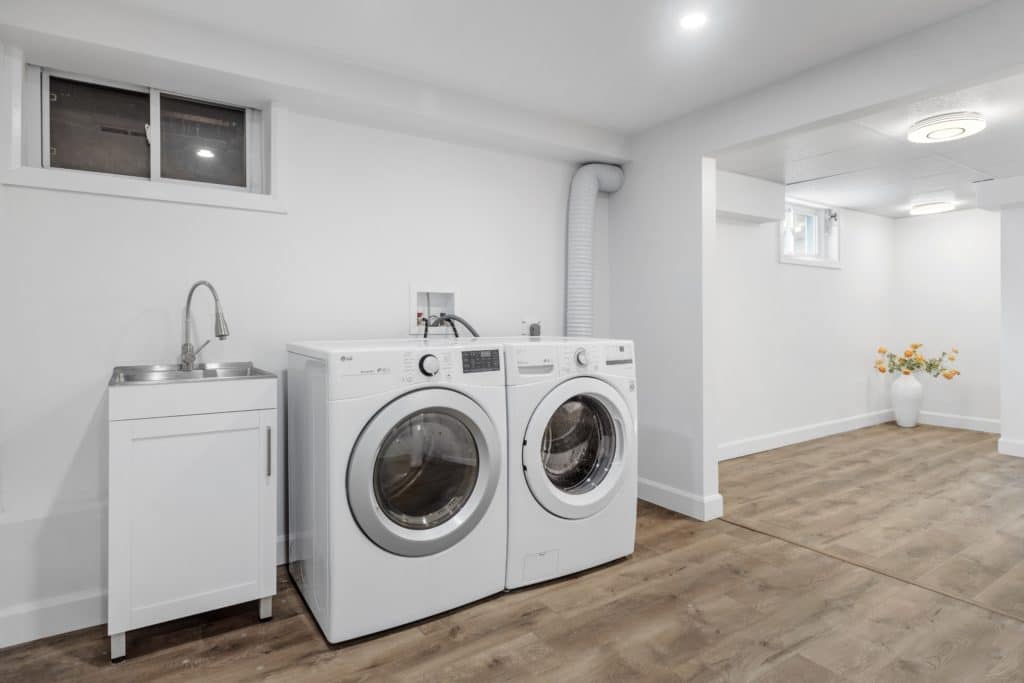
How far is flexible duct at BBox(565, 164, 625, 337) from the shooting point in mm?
3363

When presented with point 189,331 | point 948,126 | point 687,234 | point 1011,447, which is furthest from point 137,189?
point 1011,447

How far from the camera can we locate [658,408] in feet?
10.9

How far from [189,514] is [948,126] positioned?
3.87 metres

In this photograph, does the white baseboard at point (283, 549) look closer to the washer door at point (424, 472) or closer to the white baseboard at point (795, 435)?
the washer door at point (424, 472)

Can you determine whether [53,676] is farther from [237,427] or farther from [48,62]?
[48,62]

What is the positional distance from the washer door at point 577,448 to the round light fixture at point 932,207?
4.57 m

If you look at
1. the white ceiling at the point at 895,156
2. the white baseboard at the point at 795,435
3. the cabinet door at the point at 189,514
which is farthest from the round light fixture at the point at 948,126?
the cabinet door at the point at 189,514

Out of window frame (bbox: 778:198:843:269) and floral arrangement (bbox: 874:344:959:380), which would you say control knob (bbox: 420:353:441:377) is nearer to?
window frame (bbox: 778:198:843:269)

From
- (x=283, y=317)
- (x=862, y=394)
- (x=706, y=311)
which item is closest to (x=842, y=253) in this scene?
(x=862, y=394)

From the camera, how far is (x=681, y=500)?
317 centimetres

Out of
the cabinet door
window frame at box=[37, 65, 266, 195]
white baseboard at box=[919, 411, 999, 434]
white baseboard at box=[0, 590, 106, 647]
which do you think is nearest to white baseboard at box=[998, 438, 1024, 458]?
white baseboard at box=[919, 411, 999, 434]

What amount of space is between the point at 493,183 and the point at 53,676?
2761 millimetres

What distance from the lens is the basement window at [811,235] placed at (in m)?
4.97

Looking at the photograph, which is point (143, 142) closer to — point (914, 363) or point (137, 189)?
point (137, 189)
